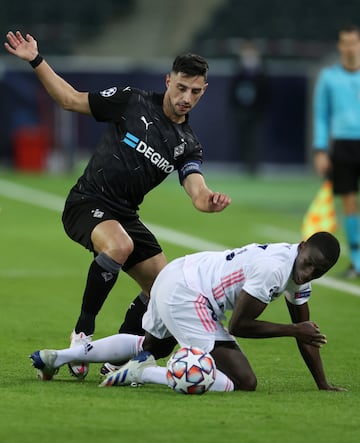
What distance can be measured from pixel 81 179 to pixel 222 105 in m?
21.6

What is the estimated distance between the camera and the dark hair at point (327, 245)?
7.68 meters

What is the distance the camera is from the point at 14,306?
1201cm

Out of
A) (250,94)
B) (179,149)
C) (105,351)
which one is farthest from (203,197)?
(250,94)

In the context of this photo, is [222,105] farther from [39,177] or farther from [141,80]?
[39,177]

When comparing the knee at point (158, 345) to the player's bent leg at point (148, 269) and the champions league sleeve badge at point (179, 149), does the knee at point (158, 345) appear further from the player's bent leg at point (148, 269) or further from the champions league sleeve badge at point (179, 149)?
the champions league sleeve badge at point (179, 149)

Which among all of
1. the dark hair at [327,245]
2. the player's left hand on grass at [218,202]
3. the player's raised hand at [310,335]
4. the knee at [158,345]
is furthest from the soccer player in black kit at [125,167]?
the player's raised hand at [310,335]

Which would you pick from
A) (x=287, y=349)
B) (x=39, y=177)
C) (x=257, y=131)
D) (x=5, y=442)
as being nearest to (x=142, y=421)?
(x=5, y=442)

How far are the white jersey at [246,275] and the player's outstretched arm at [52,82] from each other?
1356 mm

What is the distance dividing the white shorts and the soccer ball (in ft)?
0.48

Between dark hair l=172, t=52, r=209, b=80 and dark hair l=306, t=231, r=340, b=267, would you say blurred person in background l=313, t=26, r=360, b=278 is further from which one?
dark hair l=306, t=231, r=340, b=267

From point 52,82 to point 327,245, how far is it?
7.49 feet

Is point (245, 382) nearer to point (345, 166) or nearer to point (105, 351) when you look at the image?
point (105, 351)

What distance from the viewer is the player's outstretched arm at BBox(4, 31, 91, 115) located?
8.83 m

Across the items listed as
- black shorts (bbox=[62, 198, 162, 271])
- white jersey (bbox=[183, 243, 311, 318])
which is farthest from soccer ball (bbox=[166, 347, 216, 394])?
black shorts (bbox=[62, 198, 162, 271])
